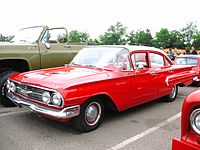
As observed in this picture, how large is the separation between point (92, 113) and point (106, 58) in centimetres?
131

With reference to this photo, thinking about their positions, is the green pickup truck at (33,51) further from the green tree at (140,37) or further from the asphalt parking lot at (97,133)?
the green tree at (140,37)

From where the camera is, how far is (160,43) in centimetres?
8231

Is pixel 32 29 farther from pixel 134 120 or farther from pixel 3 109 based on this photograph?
pixel 134 120

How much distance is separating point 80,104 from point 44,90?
0.62 meters

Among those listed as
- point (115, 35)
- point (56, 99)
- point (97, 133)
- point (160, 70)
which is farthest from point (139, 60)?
point (115, 35)

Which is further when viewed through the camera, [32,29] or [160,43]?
[160,43]

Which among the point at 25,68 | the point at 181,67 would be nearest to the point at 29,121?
the point at 25,68

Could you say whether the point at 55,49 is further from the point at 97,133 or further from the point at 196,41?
the point at 196,41

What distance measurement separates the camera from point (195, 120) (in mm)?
2184

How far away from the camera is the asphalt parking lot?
11.6 ft

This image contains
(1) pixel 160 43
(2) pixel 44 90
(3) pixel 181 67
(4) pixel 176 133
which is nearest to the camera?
(2) pixel 44 90

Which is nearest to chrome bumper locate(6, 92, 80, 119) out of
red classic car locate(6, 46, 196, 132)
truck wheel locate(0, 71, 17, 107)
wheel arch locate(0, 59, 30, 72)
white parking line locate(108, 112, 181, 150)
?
red classic car locate(6, 46, 196, 132)

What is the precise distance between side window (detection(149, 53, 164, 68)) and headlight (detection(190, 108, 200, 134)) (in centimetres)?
329

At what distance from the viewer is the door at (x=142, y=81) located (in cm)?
472
